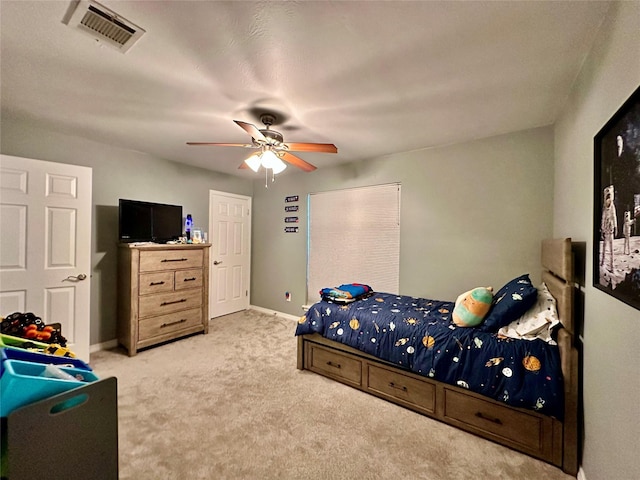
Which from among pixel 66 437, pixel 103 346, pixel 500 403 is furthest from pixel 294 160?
pixel 103 346

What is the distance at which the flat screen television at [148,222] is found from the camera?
322cm

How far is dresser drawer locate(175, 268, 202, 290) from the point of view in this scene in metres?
3.52

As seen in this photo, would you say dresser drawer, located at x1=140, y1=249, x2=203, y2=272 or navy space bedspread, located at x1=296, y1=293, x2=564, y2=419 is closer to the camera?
navy space bedspread, located at x1=296, y1=293, x2=564, y2=419

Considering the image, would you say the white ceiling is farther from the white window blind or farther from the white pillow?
the white pillow

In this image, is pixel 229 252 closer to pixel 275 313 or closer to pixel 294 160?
pixel 275 313

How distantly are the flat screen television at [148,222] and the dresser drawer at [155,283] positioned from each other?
474 mm

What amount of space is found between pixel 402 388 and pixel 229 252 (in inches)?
140

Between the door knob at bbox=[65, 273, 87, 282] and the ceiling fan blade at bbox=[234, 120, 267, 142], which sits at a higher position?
the ceiling fan blade at bbox=[234, 120, 267, 142]

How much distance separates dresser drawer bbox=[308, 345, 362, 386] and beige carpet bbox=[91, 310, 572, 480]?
0.08m

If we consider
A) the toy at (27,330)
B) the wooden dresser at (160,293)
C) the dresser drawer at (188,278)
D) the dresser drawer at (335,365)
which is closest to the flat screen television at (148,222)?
the wooden dresser at (160,293)

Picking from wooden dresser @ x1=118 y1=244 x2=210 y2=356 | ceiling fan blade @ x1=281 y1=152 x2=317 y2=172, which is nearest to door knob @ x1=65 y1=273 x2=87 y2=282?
wooden dresser @ x1=118 y1=244 x2=210 y2=356

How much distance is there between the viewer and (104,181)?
3299 millimetres

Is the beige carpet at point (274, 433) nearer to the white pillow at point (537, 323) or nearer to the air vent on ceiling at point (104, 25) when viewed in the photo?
the white pillow at point (537, 323)

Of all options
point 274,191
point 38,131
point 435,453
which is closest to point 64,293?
point 38,131
